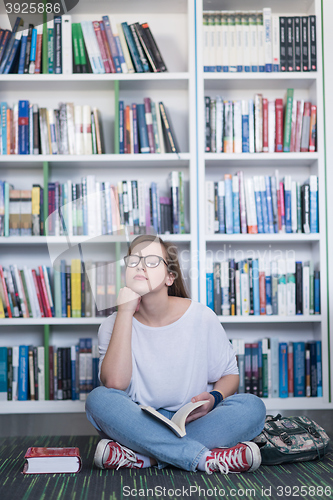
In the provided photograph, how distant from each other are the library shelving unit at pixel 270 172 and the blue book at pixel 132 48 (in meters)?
0.28

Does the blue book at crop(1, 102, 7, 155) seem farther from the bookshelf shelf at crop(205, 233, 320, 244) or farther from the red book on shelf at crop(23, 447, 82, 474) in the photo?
the red book on shelf at crop(23, 447, 82, 474)

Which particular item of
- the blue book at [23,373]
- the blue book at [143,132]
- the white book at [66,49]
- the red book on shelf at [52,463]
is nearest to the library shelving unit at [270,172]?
the blue book at [143,132]

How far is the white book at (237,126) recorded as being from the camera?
2.23 m

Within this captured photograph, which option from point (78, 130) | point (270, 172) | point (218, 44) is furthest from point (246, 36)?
point (78, 130)

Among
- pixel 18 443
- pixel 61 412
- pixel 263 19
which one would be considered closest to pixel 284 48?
pixel 263 19

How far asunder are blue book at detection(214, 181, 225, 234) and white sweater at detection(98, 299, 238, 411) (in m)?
0.66

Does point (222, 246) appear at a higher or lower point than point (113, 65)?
lower

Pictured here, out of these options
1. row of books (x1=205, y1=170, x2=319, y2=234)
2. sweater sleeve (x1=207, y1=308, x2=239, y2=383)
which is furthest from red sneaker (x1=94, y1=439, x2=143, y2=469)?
row of books (x1=205, y1=170, x2=319, y2=234)

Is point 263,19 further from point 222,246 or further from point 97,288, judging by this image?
point 97,288

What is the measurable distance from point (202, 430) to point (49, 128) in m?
1.50

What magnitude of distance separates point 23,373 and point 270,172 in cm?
154

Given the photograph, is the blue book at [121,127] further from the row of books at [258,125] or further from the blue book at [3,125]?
the blue book at [3,125]

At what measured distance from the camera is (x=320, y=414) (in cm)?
224

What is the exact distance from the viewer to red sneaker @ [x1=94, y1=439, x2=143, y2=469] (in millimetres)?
1386
